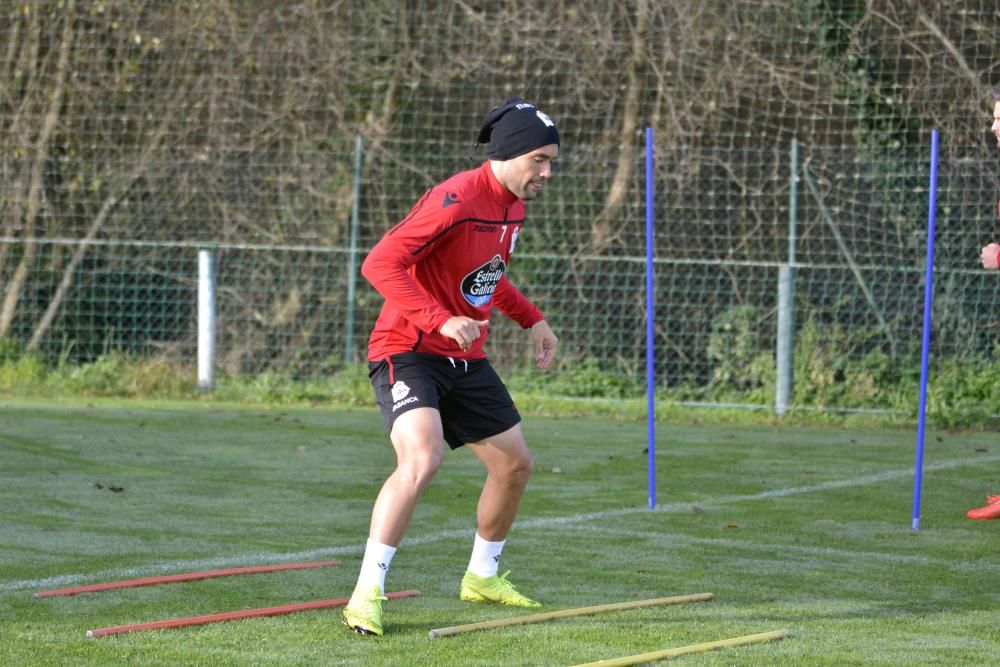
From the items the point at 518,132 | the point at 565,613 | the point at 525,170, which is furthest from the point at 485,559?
the point at 518,132

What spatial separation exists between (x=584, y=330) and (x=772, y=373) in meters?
1.76

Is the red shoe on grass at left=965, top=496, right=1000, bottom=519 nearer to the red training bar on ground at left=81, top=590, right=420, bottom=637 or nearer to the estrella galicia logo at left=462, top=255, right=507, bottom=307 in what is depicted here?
the estrella galicia logo at left=462, top=255, right=507, bottom=307

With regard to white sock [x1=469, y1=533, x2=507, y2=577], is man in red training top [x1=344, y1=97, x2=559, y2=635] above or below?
above

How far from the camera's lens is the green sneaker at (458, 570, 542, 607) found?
5.45m

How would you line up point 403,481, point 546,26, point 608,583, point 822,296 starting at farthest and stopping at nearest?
1. point 546,26
2. point 822,296
3. point 608,583
4. point 403,481

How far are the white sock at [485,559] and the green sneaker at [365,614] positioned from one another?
25.5 inches

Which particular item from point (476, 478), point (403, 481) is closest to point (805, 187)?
point (476, 478)

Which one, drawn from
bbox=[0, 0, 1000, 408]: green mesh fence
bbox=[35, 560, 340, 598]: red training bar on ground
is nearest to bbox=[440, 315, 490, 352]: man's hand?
bbox=[35, 560, 340, 598]: red training bar on ground

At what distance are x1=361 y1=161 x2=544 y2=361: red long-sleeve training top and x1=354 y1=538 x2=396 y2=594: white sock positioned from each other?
0.69 metres

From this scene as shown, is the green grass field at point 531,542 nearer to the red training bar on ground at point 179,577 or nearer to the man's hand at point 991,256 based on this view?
the red training bar on ground at point 179,577

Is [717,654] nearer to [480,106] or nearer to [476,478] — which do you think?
[476,478]

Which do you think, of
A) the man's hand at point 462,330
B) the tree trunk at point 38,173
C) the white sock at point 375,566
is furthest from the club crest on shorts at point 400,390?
the tree trunk at point 38,173

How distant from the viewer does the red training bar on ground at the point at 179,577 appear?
5398mm

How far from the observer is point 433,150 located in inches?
586
